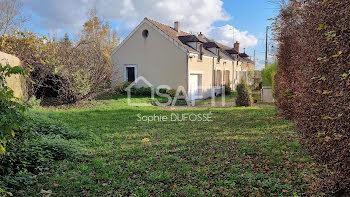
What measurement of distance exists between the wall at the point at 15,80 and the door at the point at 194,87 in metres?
11.2

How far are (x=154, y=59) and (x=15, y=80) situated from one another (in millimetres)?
10611

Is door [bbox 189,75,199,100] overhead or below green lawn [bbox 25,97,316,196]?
overhead

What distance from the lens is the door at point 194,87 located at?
18483 millimetres

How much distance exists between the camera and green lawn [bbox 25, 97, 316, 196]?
12.5 feet

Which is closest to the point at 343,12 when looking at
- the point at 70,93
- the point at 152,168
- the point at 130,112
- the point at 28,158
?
the point at 152,168

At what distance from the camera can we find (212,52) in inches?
915

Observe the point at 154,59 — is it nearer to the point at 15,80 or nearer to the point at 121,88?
the point at 121,88

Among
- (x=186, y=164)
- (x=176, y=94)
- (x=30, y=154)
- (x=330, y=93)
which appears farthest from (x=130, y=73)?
(x=330, y=93)

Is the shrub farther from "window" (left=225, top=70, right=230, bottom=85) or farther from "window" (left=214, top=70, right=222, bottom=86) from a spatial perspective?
"window" (left=225, top=70, right=230, bottom=85)

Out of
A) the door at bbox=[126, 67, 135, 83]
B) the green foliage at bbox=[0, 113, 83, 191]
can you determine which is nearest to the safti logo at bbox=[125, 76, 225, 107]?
the door at bbox=[126, 67, 135, 83]

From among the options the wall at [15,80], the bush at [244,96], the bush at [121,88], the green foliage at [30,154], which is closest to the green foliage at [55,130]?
the green foliage at [30,154]

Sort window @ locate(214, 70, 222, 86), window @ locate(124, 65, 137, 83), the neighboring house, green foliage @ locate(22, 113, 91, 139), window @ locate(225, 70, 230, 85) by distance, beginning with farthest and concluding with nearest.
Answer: window @ locate(225, 70, 230, 85), window @ locate(214, 70, 222, 86), window @ locate(124, 65, 137, 83), the neighboring house, green foliage @ locate(22, 113, 91, 139)

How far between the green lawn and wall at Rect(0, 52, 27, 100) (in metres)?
3.76

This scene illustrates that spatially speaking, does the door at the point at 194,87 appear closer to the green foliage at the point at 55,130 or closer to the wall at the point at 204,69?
the wall at the point at 204,69
